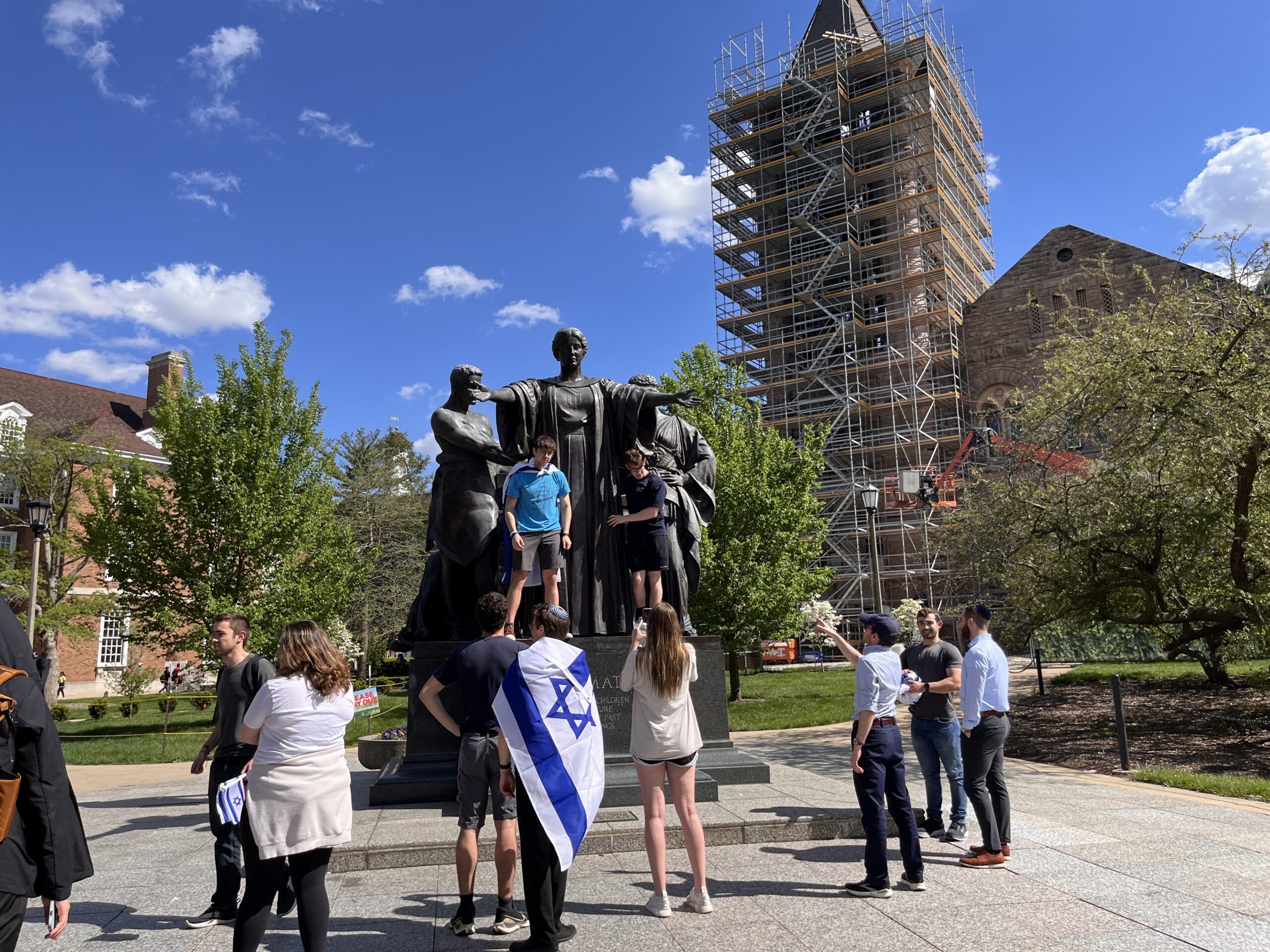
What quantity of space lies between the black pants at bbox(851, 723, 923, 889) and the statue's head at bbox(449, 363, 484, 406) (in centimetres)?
419

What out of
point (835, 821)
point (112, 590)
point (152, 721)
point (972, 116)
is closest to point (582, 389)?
point (835, 821)

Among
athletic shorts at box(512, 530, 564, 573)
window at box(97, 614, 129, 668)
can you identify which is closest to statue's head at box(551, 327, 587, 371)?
athletic shorts at box(512, 530, 564, 573)

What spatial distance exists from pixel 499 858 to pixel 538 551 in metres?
2.72

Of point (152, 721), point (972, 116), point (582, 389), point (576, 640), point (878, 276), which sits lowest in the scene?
point (152, 721)

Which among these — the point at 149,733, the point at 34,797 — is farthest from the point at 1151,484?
the point at 149,733

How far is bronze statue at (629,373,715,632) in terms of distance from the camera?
7602 mm

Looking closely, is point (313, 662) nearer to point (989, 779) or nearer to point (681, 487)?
point (989, 779)

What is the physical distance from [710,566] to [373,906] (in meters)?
17.5

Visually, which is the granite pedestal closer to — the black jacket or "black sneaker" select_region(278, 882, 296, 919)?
"black sneaker" select_region(278, 882, 296, 919)

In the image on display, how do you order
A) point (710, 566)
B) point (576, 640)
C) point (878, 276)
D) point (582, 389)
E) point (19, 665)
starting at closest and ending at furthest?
point (19, 665) → point (576, 640) → point (582, 389) → point (710, 566) → point (878, 276)

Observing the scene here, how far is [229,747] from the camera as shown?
5.21 m

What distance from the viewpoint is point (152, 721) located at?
878 inches

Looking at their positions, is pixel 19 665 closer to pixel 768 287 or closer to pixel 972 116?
pixel 768 287

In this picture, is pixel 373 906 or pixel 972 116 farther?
pixel 972 116
